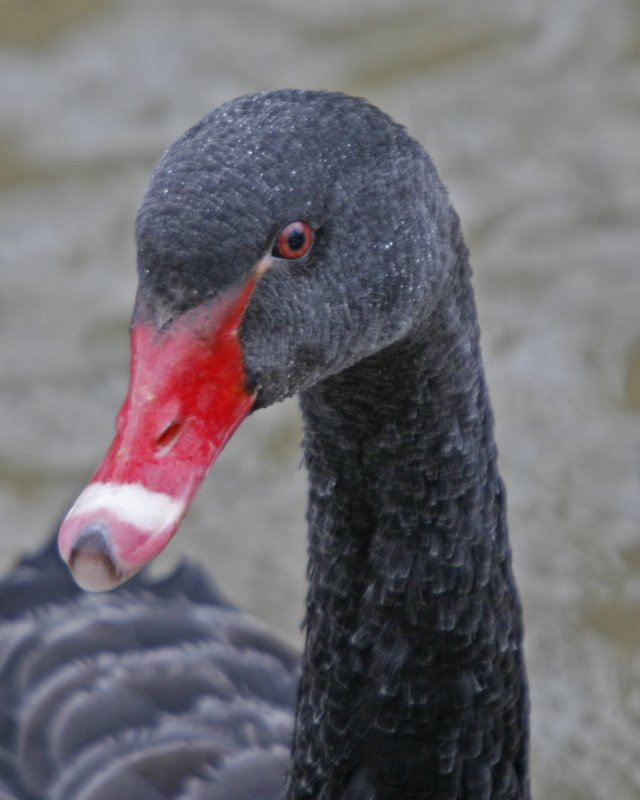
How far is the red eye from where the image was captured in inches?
75.0

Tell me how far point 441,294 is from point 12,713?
1421mm

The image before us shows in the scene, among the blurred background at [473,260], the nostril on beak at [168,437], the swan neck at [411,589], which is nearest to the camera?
the nostril on beak at [168,437]

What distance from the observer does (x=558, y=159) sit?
18.1ft

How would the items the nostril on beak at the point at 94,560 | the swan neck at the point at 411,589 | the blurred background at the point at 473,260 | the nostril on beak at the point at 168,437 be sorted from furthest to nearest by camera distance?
the blurred background at the point at 473,260
the swan neck at the point at 411,589
the nostril on beak at the point at 168,437
the nostril on beak at the point at 94,560

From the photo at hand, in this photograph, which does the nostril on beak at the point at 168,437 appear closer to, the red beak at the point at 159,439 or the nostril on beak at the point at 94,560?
the red beak at the point at 159,439

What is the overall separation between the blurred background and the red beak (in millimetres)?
2205

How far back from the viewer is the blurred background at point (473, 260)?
4199 millimetres

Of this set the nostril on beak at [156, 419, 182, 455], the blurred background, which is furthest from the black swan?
the blurred background

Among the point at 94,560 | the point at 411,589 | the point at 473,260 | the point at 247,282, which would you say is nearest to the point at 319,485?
the point at 411,589

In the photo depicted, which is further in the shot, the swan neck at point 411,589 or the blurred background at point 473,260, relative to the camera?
the blurred background at point 473,260

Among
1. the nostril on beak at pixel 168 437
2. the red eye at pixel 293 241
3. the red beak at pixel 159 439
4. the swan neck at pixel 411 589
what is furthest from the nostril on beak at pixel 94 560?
the swan neck at pixel 411 589

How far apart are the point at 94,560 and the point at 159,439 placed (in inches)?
7.7

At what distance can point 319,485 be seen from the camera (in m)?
2.31

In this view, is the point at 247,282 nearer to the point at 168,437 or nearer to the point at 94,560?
the point at 168,437
